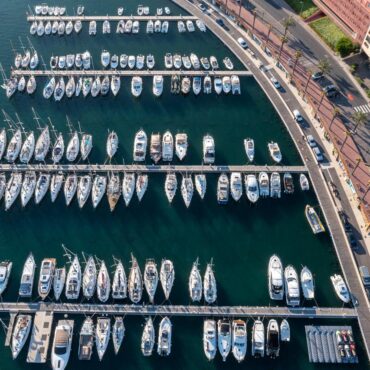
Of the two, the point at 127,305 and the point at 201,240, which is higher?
the point at 201,240

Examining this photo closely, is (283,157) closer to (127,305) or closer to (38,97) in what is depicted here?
(127,305)

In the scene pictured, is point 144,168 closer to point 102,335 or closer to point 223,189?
point 223,189

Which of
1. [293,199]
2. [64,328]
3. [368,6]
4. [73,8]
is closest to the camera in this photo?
[64,328]

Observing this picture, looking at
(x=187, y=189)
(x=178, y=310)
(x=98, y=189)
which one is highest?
(x=98, y=189)

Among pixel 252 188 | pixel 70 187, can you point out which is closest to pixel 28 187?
pixel 70 187

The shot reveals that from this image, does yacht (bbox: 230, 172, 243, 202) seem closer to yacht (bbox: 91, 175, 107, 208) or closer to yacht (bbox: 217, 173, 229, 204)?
yacht (bbox: 217, 173, 229, 204)

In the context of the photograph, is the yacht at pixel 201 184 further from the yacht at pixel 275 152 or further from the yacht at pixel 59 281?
the yacht at pixel 59 281

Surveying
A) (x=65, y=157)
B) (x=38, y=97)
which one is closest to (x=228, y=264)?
(x=65, y=157)
